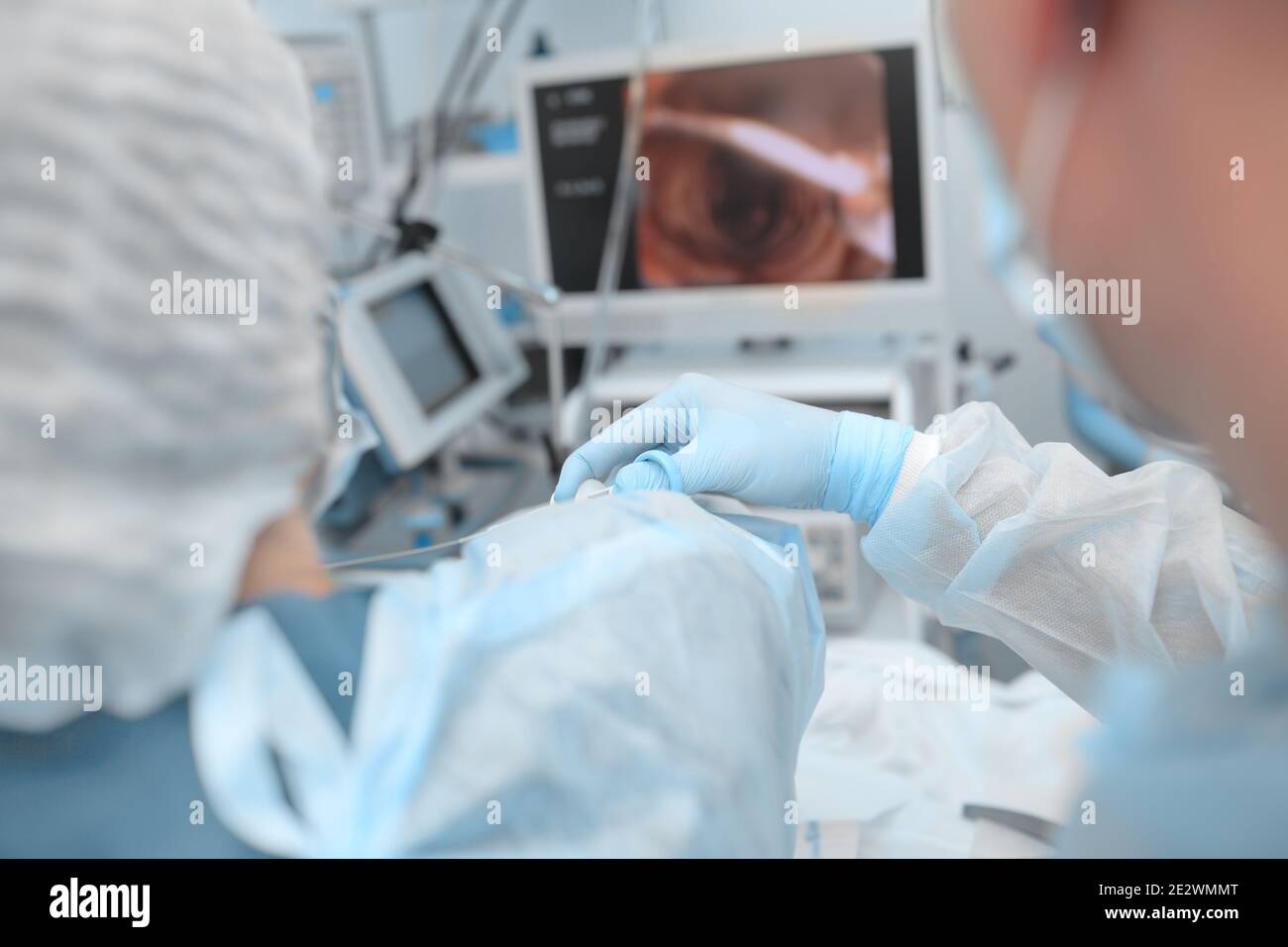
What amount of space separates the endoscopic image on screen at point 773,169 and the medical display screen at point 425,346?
378 millimetres

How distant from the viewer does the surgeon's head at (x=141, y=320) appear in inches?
17.1

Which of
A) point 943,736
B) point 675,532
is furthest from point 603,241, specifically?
point 675,532

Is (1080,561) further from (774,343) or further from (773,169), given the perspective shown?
(774,343)

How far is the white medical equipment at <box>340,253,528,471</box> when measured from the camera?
1.42 metres

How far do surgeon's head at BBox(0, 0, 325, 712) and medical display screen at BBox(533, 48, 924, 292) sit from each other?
1096 mm

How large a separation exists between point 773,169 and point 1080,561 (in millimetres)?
882

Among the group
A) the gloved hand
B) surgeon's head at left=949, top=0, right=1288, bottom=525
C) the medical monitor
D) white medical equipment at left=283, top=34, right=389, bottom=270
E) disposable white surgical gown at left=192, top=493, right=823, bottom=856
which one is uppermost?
white medical equipment at left=283, top=34, right=389, bottom=270

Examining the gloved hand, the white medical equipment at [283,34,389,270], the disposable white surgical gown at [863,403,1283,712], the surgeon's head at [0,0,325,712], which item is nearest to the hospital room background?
the white medical equipment at [283,34,389,270]

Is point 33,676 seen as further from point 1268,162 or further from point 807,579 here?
point 1268,162

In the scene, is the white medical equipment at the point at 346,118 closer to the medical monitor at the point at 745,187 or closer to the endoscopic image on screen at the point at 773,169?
the medical monitor at the point at 745,187

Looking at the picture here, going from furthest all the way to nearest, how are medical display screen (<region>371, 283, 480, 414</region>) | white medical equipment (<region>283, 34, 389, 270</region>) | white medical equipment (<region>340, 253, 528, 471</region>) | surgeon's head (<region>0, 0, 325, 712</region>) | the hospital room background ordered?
white medical equipment (<region>283, 34, 389, 270</region>) < medical display screen (<region>371, 283, 480, 414</region>) < white medical equipment (<region>340, 253, 528, 471</region>) < the hospital room background < surgeon's head (<region>0, 0, 325, 712</region>)

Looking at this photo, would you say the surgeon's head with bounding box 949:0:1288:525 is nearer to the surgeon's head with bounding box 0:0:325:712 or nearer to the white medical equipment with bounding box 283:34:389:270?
the surgeon's head with bounding box 0:0:325:712
